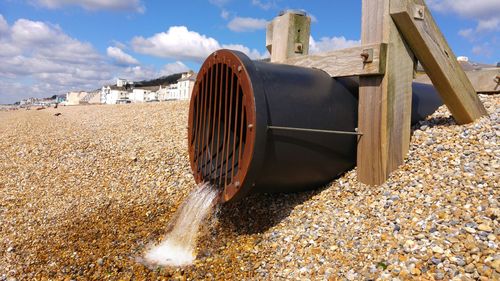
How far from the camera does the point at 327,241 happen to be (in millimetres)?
3205

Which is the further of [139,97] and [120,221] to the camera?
[139,97]

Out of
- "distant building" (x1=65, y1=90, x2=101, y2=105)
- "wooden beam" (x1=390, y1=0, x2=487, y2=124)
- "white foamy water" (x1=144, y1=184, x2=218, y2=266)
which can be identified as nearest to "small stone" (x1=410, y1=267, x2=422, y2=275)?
"white foamy water" (x1=144, y1=184, x2=218, y2=266)

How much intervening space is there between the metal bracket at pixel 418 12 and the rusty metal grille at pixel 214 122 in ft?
5.83

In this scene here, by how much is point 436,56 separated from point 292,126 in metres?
1.59

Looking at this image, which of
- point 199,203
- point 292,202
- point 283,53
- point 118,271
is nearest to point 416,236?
point 292,202

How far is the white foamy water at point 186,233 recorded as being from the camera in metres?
3.64

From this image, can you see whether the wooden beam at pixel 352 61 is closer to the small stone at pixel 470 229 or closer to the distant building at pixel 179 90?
the small stone at pixel 470 229

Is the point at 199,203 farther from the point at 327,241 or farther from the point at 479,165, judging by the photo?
the point at 479,165

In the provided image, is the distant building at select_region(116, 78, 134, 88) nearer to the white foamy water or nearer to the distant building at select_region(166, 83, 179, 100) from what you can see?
the distant building at select_region(166, 83, 179, 100)

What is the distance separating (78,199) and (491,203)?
4970mm

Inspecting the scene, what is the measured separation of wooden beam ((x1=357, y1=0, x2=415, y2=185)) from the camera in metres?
3.63

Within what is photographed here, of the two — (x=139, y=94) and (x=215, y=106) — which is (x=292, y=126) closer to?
(x=215, y=106)

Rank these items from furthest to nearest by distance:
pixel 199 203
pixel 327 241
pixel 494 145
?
1. pixel 199 203
2. pixel 494 145
3. pixel 327 241

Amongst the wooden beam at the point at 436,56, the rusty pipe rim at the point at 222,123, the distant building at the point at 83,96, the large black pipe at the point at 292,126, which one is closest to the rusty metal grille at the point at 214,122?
the rusty pipe rim at the point at 222,123
